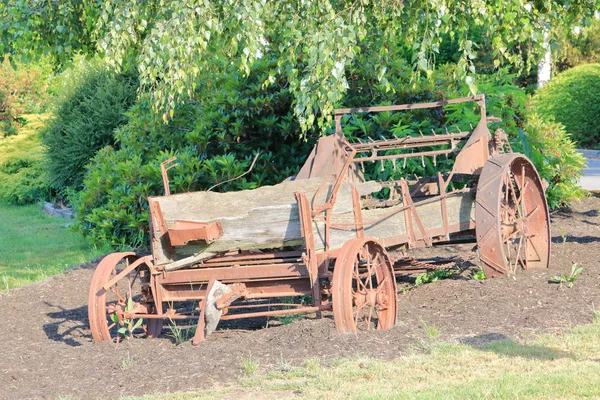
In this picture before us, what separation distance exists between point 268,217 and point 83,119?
38.1 ft

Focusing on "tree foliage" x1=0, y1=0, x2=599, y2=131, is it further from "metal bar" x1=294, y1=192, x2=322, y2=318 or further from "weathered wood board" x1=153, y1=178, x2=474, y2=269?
"metal bar" x1=294, y1=192, x2=322, y2=318

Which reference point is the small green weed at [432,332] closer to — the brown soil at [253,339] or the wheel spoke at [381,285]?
the brown soil at [253,339]

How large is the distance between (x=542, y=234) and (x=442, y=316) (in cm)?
187

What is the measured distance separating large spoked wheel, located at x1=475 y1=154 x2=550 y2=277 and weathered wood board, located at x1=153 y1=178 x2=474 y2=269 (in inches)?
14.6

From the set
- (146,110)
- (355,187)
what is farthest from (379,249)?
(146,110)

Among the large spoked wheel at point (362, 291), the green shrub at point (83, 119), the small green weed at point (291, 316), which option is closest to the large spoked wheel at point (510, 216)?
the large spoked wheel at point (362, 291)

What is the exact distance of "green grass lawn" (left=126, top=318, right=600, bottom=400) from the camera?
4.43 metres

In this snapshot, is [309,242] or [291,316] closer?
[309,242]

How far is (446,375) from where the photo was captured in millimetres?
4805

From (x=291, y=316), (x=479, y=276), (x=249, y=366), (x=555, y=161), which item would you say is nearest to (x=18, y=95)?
(x=555, y=161)

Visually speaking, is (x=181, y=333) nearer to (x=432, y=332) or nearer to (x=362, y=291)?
(x=362, y=291)

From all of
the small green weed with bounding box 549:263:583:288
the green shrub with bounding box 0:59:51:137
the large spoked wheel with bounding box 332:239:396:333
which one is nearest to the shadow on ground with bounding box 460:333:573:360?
the large spoked wheel with bounding box 332:239:396:333

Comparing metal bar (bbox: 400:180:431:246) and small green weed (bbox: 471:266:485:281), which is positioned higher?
metal bar (bbox: 400:180:431:246)

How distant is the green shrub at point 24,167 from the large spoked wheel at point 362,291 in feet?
47.5
